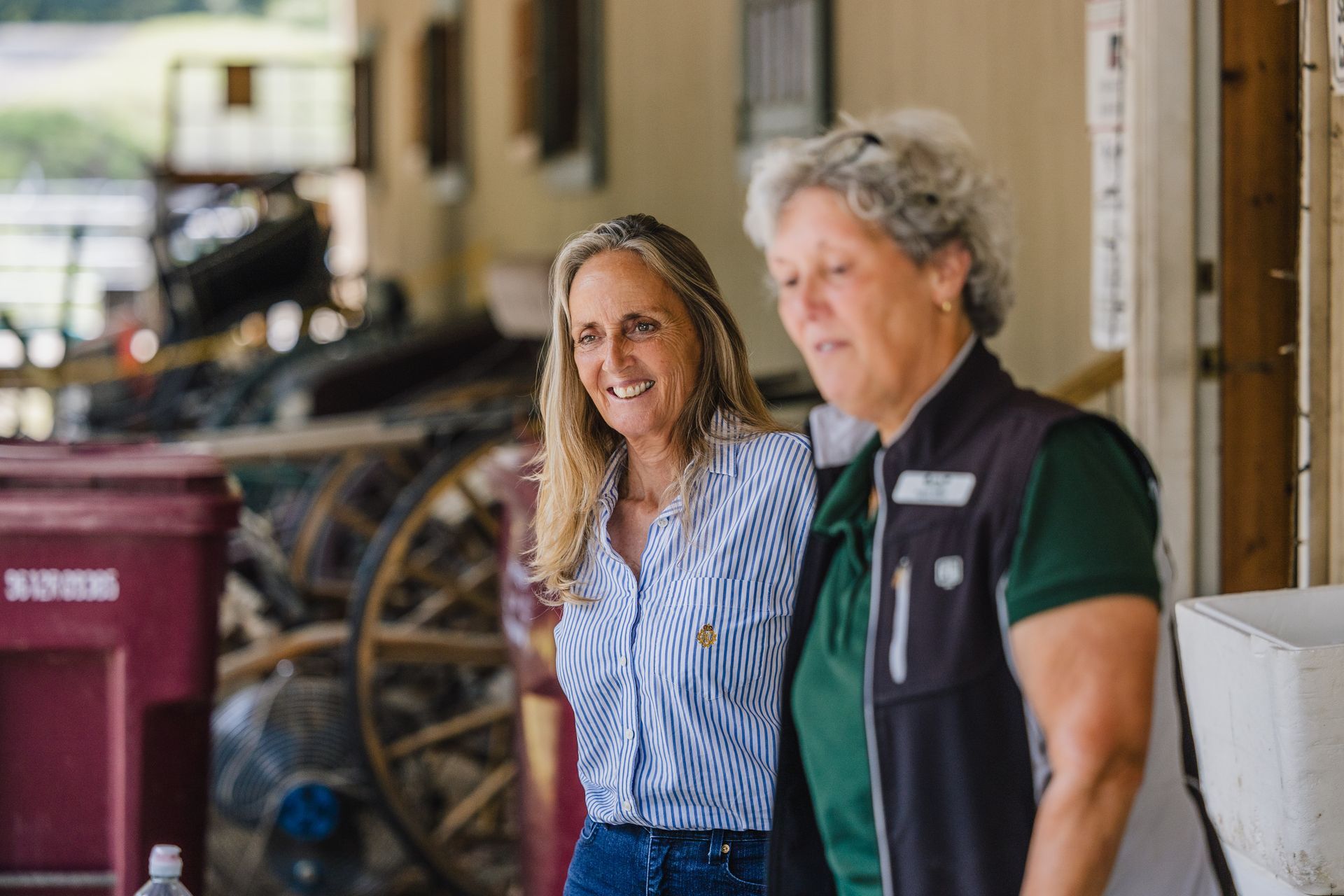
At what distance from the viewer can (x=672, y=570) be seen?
190cm

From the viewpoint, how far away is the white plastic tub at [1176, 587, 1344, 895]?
2031 mm

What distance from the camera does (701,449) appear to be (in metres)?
1.95

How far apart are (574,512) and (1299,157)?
4.97 ft

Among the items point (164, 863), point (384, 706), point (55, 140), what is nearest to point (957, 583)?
point (164, 863)

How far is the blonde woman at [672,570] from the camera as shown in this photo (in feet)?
6.12

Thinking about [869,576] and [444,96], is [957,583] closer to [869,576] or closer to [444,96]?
[869,576]

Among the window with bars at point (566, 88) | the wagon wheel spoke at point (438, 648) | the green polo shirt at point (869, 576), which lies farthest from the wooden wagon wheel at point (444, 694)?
the window with bars at point (566, 88)

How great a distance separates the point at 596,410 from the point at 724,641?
1.15 feet

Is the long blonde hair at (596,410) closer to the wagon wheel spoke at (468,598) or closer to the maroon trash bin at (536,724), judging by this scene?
the maroon trash bin at (536,724)

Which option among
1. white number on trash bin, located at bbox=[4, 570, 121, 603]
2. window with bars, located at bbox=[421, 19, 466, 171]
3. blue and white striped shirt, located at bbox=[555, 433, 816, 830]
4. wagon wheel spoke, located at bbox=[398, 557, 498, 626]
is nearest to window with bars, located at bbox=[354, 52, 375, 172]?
window with bars, located at bbox=[421, 19, 466, 171]

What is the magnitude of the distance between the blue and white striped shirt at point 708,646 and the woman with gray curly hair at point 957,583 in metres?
0.24

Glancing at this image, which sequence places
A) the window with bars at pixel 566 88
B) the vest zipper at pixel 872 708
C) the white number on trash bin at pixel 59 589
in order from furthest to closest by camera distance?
the window with bars at pixel 566 88 → the white number on trash bin at pixel 59 589 → the vest zipper at pixel 872 708

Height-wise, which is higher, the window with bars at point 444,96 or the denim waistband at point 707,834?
the window with bars at point 444,96

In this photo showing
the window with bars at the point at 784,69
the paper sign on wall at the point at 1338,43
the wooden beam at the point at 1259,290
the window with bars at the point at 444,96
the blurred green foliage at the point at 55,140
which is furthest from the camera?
the blurred green foliage at the point at 55,140
